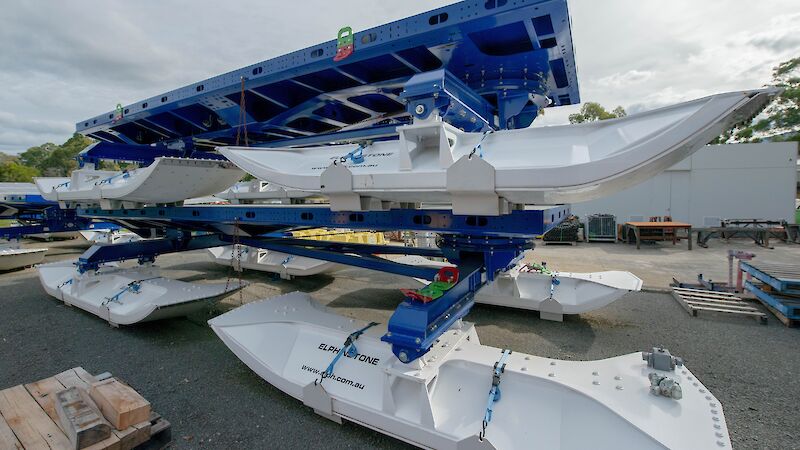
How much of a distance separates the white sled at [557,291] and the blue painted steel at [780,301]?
1.74 meters

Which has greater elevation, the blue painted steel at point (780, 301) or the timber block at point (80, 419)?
the timber block at point (80, 419)

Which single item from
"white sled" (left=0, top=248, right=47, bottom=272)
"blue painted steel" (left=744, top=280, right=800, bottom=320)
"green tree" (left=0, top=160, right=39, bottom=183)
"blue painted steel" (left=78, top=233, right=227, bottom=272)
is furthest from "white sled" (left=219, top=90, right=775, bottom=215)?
"green tree" (left=0, top=160, right=39, bottom=183)

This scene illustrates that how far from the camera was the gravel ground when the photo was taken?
2719mm

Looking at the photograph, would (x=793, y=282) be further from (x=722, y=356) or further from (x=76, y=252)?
(x=76, y=252)

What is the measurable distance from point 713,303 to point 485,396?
5.01 m

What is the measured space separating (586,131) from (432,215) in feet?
4.28

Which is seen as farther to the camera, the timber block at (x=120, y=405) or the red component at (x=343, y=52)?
the red component at (x=343, y=52)

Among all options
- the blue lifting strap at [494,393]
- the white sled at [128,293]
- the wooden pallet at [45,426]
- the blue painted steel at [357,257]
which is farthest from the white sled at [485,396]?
the white sled at [128,293]

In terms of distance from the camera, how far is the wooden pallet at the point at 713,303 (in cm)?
488

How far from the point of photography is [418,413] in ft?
7.86

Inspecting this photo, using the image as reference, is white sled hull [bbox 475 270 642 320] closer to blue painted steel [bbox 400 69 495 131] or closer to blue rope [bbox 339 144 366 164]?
blue painted steel [bbox 400 69 495 131]

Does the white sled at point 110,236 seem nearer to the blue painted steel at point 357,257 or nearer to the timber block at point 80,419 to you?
the blue painted steel at point 357,257

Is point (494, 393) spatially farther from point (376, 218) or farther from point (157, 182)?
point (157, 182)

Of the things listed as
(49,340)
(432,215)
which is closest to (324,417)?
(432,215)
